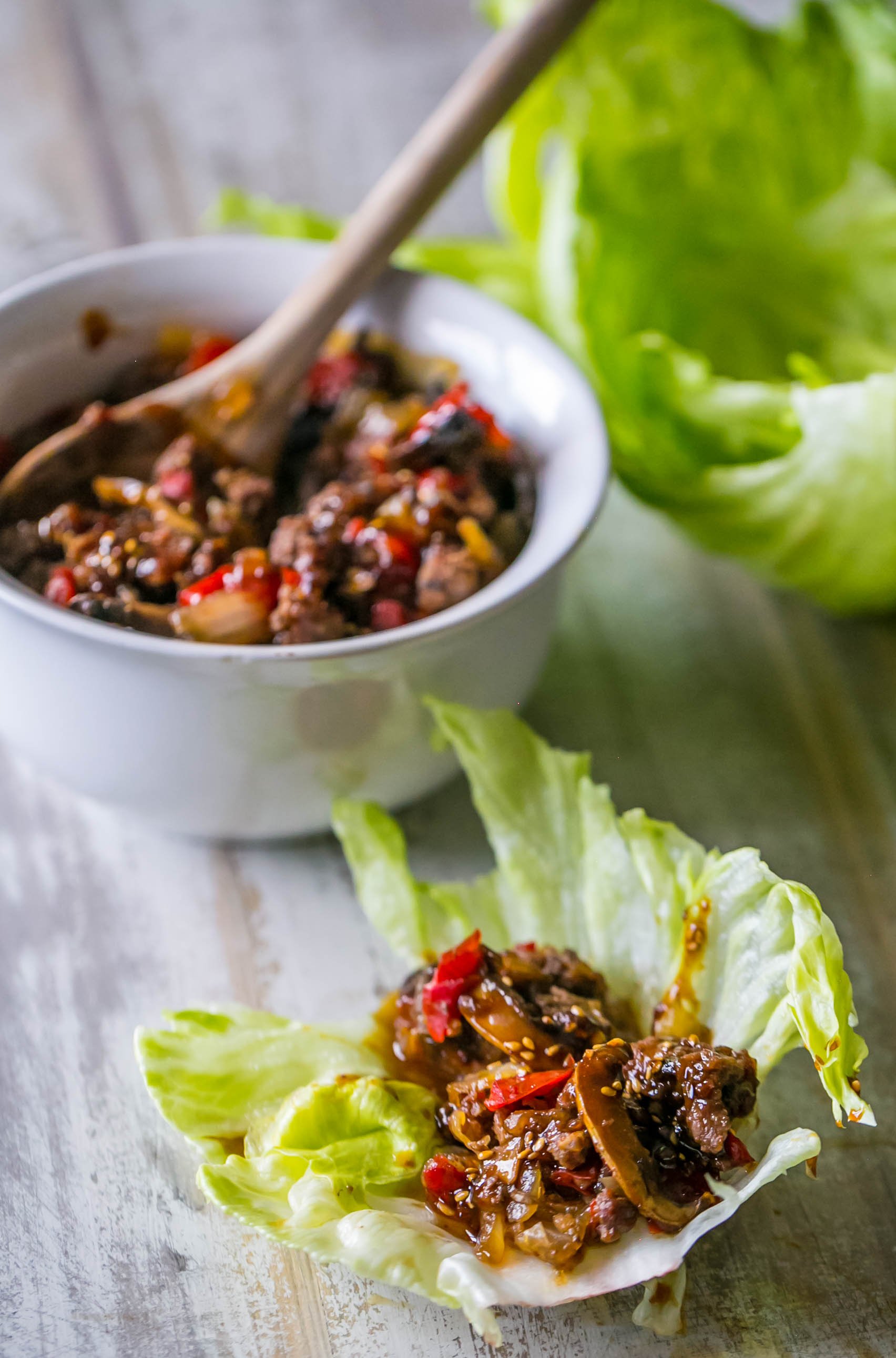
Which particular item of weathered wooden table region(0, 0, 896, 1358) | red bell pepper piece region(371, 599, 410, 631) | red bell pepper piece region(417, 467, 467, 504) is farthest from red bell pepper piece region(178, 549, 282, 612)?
weathered wooden table region(0, 0, 896, 1358)

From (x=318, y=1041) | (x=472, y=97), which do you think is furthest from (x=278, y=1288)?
(x=472, y=97)

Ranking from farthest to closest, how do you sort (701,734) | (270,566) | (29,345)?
(701,734), (29,345), (270,566)

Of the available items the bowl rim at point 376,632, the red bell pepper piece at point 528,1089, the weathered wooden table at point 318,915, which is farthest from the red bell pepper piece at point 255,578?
the red bell pepper piece at point 528,1089

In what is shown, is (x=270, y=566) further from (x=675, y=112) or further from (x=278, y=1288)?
(x=675, y=112)

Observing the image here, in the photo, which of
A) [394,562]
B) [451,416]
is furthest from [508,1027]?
[451,416]

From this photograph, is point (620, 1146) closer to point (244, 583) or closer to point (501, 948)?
point (501, 948)
